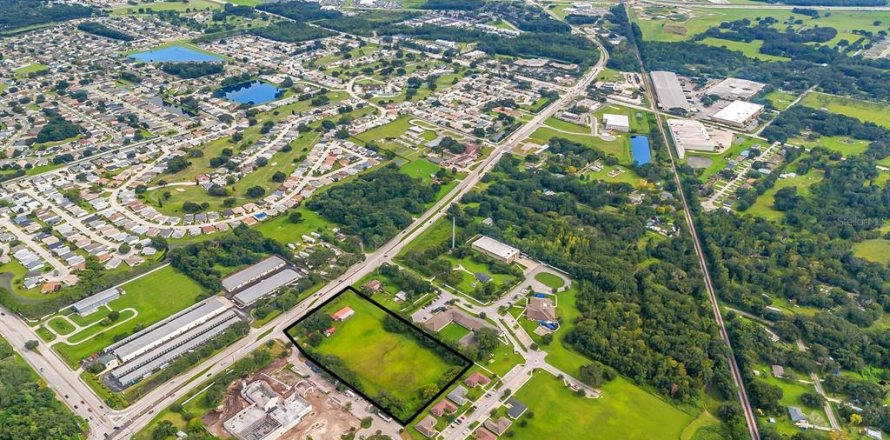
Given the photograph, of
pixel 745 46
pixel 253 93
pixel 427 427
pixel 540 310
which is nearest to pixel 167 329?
pixel 427 427

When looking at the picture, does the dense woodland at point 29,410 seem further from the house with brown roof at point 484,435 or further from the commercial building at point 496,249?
the commercial building at point 496,249

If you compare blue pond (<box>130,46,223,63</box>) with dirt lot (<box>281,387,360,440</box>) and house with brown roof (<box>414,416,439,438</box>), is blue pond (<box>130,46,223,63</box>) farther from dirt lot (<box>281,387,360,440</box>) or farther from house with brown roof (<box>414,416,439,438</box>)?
house with brown roof (<box>414,416,439,438</box>)

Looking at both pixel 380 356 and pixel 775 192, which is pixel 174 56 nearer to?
pixel 775 192

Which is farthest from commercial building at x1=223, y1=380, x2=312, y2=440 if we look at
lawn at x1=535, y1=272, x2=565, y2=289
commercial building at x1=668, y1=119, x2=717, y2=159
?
commercial building at x1=668, y1=119, x2=717, y2=159

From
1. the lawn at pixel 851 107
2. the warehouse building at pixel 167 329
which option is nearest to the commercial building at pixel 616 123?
the lawn at pixel 851 107

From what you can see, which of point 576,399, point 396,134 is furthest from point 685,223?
point 396,134

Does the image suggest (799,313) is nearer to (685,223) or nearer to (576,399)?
(685,223)
